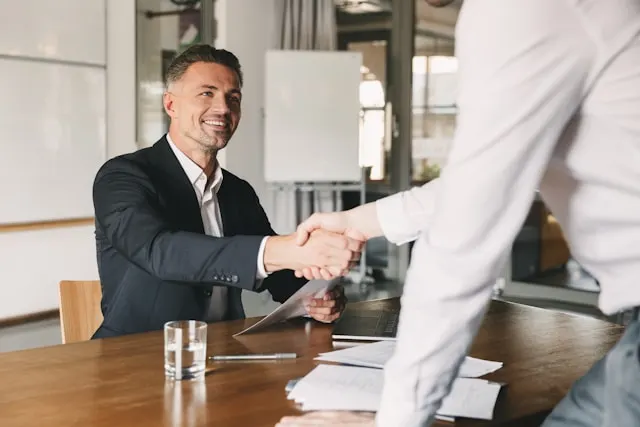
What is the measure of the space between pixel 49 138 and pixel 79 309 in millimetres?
2392

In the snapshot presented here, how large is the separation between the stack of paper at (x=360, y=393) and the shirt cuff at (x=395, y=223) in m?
0.28

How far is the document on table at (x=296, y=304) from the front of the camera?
1.87 metres

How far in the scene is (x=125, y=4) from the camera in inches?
189

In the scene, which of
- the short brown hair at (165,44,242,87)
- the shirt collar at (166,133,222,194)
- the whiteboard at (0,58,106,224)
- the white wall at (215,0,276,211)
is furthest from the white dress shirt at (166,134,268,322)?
the white wall at (215,0,276,211)

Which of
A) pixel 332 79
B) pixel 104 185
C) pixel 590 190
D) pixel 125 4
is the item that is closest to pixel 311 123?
pixel 332 79

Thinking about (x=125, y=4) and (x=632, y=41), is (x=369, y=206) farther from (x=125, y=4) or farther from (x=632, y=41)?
(x=125, y=4)

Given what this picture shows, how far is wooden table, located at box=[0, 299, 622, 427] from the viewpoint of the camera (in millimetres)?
1281

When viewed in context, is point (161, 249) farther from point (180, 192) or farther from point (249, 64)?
point (249, 64)

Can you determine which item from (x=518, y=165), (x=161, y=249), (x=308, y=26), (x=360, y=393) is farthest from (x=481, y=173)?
(x=308, y=26)

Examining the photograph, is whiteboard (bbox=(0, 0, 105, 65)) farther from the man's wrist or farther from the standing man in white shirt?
the standing man in white shirt

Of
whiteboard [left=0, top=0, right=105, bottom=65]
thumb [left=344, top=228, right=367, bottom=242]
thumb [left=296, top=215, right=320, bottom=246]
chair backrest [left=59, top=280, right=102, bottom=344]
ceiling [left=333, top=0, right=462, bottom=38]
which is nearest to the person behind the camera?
thumb [left=344, top=228, right=367, bottom=242]

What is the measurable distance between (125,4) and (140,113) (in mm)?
694

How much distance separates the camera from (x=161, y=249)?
1967 mm

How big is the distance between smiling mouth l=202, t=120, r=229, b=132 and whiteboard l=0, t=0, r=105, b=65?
2169 mm
